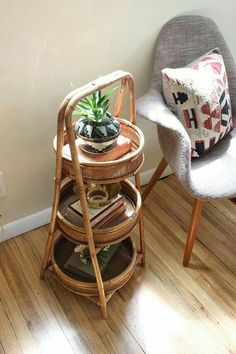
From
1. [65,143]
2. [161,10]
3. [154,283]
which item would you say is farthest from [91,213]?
[161,10]

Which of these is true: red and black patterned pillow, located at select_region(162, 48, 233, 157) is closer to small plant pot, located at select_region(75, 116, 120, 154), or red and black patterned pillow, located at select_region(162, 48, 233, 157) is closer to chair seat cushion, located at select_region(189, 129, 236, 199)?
chair seat cushion, located at select_region(189, 129, 236, 199)

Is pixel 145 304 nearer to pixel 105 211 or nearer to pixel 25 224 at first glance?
pixel 105 211

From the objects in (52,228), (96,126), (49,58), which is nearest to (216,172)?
(96,126)

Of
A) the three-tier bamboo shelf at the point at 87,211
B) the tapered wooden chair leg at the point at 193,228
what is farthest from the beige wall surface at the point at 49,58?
the tapered wooden chair leg at the point at 193,228

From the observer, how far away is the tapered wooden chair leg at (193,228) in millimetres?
1572

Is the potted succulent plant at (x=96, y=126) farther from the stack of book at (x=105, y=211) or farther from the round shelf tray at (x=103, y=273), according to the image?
the round shelf tray at (x=103, y=273)

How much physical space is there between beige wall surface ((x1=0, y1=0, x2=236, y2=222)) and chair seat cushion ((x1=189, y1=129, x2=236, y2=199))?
1.39ft

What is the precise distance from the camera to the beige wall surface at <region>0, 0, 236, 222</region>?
4.61 feet

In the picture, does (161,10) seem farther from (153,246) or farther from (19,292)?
(19,292)

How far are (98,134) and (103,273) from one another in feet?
1.86

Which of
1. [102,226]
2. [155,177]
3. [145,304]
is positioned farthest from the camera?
[155,177]

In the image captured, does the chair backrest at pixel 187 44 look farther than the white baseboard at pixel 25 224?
No

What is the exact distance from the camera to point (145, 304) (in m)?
1.55

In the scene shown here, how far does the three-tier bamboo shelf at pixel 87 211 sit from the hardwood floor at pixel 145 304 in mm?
75
